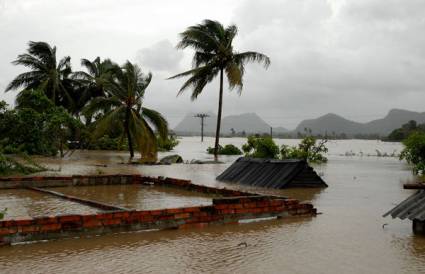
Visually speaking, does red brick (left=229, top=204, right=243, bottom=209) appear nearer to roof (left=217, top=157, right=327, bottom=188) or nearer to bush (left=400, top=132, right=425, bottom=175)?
roof (left=217, top=157, right=327, bottom=188)

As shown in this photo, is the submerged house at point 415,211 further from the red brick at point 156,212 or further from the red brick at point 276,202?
Answer: the red brick at point 156,212

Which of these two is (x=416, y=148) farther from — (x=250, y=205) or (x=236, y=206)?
(x=236, y=206)

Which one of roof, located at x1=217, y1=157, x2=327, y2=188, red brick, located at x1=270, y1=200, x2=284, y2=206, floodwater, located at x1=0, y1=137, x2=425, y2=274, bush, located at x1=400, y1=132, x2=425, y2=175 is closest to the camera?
floodwater, located at x1=0, y1=137, x2=425, y2=274

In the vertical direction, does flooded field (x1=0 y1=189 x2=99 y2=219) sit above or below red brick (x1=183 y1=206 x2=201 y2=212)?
below

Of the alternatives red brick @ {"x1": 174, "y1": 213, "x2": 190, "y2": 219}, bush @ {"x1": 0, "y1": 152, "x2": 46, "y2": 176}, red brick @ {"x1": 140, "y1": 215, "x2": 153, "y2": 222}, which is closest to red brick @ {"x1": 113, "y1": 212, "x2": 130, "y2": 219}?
red brick @ {"x1": 140, "y1": 215, "x2": 153, "y2": 222}

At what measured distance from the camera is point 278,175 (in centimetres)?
1422

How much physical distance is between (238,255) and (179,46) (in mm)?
22107

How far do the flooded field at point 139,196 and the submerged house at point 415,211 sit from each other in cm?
406

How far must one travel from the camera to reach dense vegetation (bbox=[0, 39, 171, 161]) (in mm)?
20031

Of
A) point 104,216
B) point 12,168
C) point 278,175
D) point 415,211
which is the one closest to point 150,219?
point 104,216

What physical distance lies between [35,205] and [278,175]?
7057mm

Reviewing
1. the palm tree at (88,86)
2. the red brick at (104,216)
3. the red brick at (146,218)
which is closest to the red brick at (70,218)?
the red brick at (104,216)

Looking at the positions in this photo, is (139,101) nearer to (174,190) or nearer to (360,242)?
(174,190)

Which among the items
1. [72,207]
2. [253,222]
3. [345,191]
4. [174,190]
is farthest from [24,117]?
[253,222]
